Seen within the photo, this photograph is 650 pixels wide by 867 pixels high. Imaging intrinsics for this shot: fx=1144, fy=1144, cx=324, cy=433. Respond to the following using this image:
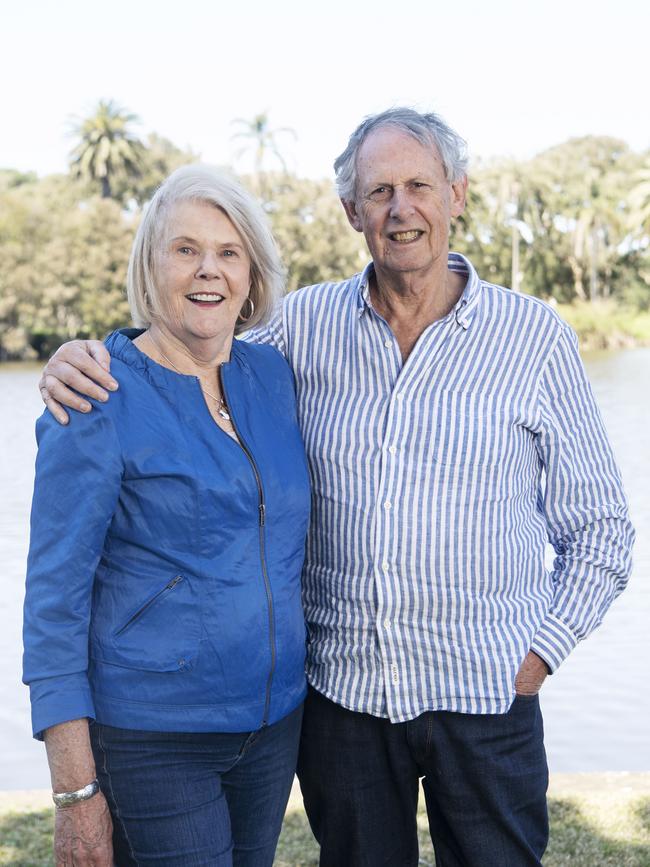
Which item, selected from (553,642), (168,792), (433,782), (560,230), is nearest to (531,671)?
(553,642)

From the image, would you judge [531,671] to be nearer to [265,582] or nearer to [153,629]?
[265,582]

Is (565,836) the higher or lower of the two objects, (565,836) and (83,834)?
the lower

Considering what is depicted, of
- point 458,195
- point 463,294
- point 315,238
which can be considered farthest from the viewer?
point 315,238

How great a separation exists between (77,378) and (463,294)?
43.1 inches

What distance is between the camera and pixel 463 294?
307 cm

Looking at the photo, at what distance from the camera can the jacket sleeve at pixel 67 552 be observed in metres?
2.46

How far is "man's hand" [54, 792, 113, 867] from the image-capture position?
8.23 ft

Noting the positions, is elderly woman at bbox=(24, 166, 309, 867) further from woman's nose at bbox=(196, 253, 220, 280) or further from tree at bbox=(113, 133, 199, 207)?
tree at bbox=(113, 133, 199, 207)

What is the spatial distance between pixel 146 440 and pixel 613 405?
79.5ft

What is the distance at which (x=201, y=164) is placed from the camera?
9.04 feet

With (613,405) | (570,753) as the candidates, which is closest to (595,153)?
(613,405)

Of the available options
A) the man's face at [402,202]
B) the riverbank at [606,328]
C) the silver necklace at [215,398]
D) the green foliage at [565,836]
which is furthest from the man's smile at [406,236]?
the riverbank at [606,328]

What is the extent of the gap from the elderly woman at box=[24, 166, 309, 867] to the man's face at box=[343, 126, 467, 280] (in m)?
0.39

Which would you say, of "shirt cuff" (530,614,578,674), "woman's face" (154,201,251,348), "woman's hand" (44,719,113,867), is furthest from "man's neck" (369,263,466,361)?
"woman's hand" (44,719,113,867)
